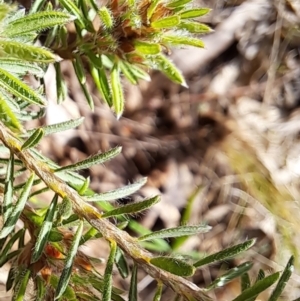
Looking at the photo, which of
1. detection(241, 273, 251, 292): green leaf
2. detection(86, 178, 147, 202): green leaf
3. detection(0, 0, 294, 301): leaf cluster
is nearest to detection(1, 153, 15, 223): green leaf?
detection(0, 0, 294, 301): leaf cluster

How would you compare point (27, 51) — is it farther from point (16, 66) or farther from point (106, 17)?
point (106, 17)

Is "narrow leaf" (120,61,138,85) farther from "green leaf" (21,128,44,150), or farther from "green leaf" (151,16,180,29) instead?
"green leaf" (21,128,44,150)

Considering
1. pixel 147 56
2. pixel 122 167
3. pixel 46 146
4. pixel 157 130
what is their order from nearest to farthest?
1. pixel 147 56
2. pixel 46 146
3. pixel 122 167
4. pixel 157 130

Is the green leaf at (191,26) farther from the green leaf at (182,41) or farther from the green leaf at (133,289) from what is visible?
the green leaf at (133,289)

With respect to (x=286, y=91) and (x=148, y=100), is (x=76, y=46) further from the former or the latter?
(x=286, y=91)

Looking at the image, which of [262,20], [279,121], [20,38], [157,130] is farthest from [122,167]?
[20,38]

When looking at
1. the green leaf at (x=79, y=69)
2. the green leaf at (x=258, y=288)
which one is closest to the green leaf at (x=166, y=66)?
the green leaf at (x=79, y=69)
